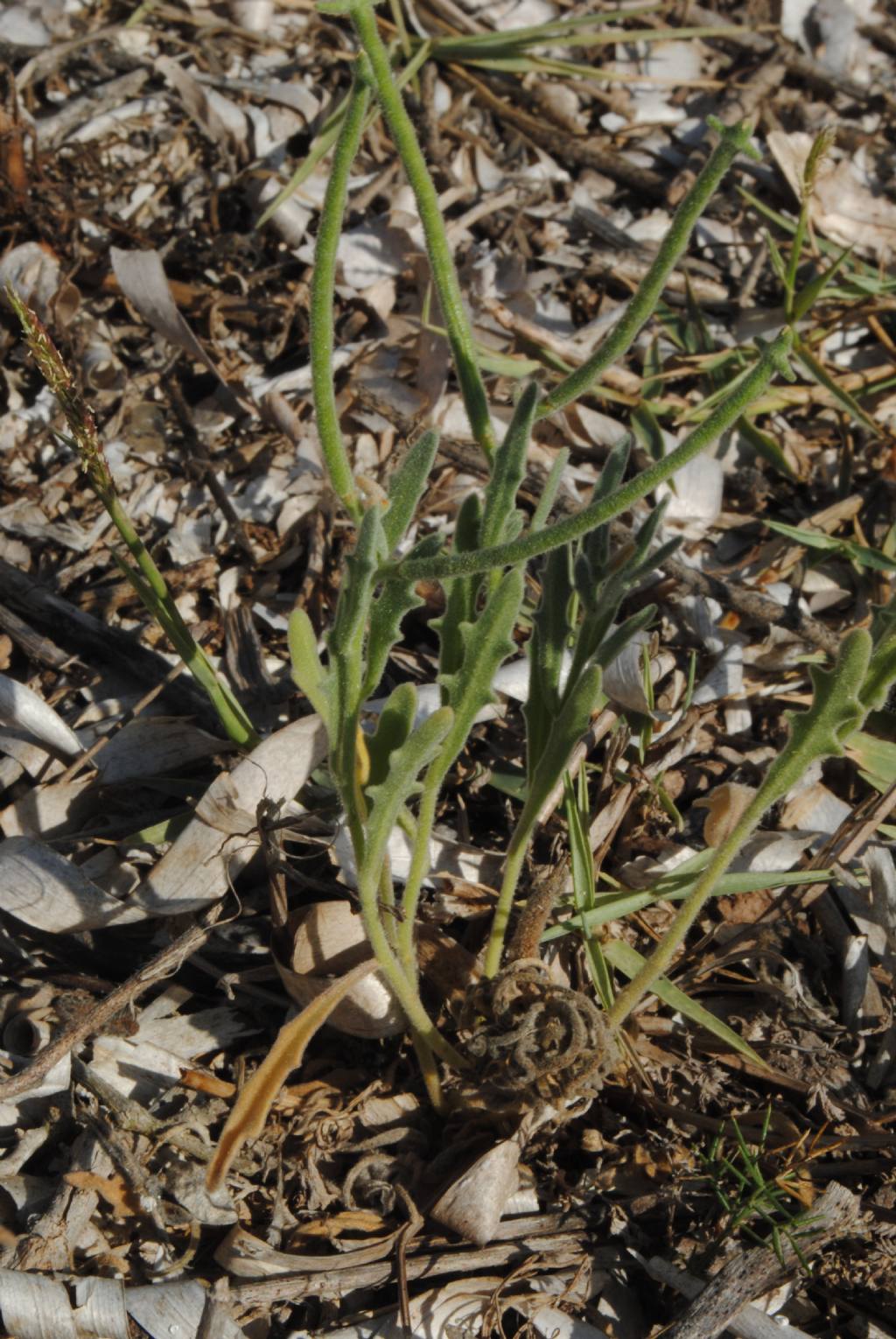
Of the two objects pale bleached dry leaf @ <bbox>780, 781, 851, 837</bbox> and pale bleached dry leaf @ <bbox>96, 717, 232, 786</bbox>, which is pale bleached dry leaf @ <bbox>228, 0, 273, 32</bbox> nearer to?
pale bleached dry leaf @ <bbox>96, 717, 232, 786</bbox>

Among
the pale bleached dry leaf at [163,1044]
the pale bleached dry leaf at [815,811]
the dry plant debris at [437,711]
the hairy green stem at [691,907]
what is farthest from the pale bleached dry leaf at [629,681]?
the pale bleached dry leaf at [163,1044]

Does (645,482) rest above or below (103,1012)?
above

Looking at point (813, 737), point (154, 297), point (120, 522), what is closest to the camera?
point (813, 737)

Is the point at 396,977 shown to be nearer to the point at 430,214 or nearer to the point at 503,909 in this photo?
the point at 503,909

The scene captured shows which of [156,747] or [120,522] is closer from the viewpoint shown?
[120,522]

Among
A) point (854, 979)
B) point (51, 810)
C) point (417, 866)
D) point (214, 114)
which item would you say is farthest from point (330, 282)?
point (214, 114)

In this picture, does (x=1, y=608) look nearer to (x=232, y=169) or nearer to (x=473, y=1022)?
(x=473, y=1022)

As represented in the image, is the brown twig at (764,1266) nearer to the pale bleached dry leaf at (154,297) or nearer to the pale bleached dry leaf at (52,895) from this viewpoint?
the pale bleached dry leaf at (52,895)

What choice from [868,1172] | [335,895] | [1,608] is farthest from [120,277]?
[868,1172]
